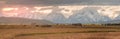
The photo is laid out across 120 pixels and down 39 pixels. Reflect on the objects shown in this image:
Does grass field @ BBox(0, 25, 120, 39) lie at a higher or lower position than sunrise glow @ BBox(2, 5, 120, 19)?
lower

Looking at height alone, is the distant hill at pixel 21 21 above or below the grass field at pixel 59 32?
above

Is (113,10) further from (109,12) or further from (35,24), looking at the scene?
(35,24)

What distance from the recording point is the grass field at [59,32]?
0.91 metres

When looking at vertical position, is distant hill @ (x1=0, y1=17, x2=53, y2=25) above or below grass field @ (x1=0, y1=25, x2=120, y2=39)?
above

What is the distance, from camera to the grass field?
0.91 metres

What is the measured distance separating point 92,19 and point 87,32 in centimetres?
6

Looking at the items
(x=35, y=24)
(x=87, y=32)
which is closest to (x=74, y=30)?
(x=87, y=32)

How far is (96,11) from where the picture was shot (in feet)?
3.18

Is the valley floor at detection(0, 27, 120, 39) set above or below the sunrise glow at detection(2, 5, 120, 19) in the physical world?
below

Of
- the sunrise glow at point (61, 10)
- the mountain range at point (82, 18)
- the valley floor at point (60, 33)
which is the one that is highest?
the sunrise glow at point (61, 10)

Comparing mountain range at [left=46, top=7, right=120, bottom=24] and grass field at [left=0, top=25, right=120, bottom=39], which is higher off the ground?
mountain range at [left=46, top=7, right=120, bottom=24]

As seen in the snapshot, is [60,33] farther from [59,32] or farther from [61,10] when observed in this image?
[61,10]

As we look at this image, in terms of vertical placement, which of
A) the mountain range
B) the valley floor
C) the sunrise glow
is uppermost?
the sunrise glow

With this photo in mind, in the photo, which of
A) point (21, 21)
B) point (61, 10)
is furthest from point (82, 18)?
point (21, 21)
